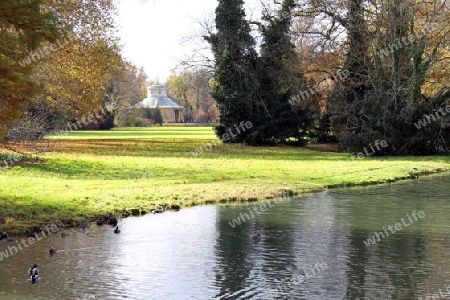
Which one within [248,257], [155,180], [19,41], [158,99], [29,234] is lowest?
[248,257]

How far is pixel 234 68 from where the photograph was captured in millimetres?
43406

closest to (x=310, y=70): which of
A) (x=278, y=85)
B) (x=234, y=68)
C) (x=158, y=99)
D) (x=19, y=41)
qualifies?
(x=278, y=85)

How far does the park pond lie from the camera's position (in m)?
9.16

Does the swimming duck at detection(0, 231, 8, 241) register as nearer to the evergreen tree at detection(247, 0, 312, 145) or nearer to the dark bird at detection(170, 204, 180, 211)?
the dark bird at detection(170, 204, 180, 211)

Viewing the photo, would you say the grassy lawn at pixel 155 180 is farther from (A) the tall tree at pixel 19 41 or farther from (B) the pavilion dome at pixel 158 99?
(B) the pavilion dome at pixel 158 99

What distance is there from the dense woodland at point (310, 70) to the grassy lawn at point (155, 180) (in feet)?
10.4

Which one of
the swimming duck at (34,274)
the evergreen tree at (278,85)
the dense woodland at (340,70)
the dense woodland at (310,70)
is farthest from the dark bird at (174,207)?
the evergreen tree at (278,85)

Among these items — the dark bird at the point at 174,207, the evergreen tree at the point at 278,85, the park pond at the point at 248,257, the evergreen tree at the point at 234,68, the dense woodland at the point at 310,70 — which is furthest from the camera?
the evergreen tree at the point at 234,68

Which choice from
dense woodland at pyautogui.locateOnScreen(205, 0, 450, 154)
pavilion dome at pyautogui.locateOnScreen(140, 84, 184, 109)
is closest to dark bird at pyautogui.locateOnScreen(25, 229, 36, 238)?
dense woodland at pyautogui.locateOnScreen(205, 0, 450, 154)

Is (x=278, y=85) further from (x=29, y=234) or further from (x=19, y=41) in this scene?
(x=29, y=234)

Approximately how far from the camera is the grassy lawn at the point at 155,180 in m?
15.4

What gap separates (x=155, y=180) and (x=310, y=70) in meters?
23.9

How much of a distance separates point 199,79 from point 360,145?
60.4 feet

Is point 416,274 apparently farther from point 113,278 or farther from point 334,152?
point 334,152
